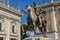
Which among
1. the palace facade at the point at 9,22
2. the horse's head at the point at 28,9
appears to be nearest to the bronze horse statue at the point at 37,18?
the horse's head at the point at 28,9

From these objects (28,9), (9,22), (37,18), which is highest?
(28,9)

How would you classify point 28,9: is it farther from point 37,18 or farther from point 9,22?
point 9,22

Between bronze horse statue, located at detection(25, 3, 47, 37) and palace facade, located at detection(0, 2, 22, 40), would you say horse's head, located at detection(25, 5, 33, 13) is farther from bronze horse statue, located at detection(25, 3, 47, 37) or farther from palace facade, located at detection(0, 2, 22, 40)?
palace facade, located at detection(0, 2, 22, 40)

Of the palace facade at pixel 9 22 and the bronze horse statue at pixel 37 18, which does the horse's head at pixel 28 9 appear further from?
the palace facade at pixel 9 22

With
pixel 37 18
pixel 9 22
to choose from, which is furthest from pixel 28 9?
pixel 9 22

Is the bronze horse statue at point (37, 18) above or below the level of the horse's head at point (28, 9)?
below

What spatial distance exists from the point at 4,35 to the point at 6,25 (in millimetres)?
1474

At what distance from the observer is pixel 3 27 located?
61.0 ft

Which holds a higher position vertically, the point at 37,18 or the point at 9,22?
the point at 9,22

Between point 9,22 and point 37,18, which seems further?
point 9,22

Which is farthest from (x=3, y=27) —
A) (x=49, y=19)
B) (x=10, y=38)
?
(x=49, y=19)

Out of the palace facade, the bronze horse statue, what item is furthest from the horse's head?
the palace facade

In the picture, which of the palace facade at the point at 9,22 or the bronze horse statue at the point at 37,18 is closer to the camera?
the bronze horse statue at the point at 37,18

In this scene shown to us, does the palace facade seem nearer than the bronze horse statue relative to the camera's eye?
No
